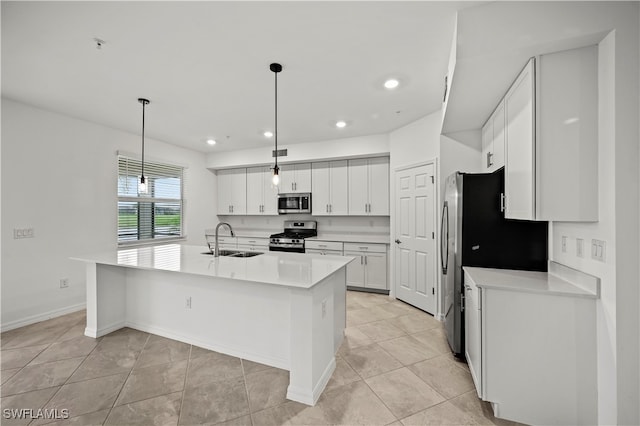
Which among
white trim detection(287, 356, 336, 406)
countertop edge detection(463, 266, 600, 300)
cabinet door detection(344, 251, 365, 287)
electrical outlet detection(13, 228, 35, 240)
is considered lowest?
white trim detection(287, 356, 336, 406)

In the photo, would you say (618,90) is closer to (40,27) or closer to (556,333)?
(556,333)

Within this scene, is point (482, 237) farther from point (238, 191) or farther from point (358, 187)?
point (238, 191)

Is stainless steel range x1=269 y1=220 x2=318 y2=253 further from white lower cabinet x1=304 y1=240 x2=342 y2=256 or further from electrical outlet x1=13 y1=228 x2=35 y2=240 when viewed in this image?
electrical outlet x1=13 y1=228 x2=35 y2=240

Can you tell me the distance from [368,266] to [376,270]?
14cm

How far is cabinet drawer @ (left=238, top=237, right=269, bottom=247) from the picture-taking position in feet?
17.0

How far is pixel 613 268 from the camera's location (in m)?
1.43

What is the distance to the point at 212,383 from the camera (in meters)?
2.07

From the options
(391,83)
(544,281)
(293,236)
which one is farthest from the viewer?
(293,236)

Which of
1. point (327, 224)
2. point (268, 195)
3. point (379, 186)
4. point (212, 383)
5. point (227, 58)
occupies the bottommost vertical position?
point (212, 383)

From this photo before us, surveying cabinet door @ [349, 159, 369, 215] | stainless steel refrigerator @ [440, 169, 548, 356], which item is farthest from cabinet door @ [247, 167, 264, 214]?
stainless steel refrigerator @ [440, 169, 548, 356]

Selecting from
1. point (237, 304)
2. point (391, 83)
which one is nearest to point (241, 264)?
point (237, 304)

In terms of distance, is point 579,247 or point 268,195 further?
point 268,195

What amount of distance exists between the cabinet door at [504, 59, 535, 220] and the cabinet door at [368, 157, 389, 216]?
241 centimetres

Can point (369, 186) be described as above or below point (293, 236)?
above
